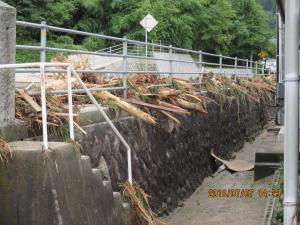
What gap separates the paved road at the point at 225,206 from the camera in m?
8.84

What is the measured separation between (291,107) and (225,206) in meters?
4.93

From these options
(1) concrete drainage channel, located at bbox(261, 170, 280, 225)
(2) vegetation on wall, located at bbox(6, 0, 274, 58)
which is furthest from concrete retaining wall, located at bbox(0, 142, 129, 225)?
(2) vegetation on wall, located at bbox(6, 0, 274, 58)

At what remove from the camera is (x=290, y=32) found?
17.3 ft

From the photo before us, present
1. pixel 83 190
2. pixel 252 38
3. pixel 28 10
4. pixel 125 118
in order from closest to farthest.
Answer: pixel 83 190 → pixel 125 118 → pixel 28 10 → pixel 252 38

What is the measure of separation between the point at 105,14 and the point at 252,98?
21.4 meters

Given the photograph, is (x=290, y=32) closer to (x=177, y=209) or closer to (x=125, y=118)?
(x=125, y=118)

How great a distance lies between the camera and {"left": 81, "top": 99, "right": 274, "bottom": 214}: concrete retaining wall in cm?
751

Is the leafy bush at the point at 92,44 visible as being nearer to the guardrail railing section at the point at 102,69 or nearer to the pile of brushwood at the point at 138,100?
the guardrail railing section at the point at 102,69

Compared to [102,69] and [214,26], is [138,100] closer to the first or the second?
[102,69]

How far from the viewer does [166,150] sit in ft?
33.4

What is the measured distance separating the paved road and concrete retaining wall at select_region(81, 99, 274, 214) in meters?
0.23

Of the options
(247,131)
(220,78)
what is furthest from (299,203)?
(247,131)
